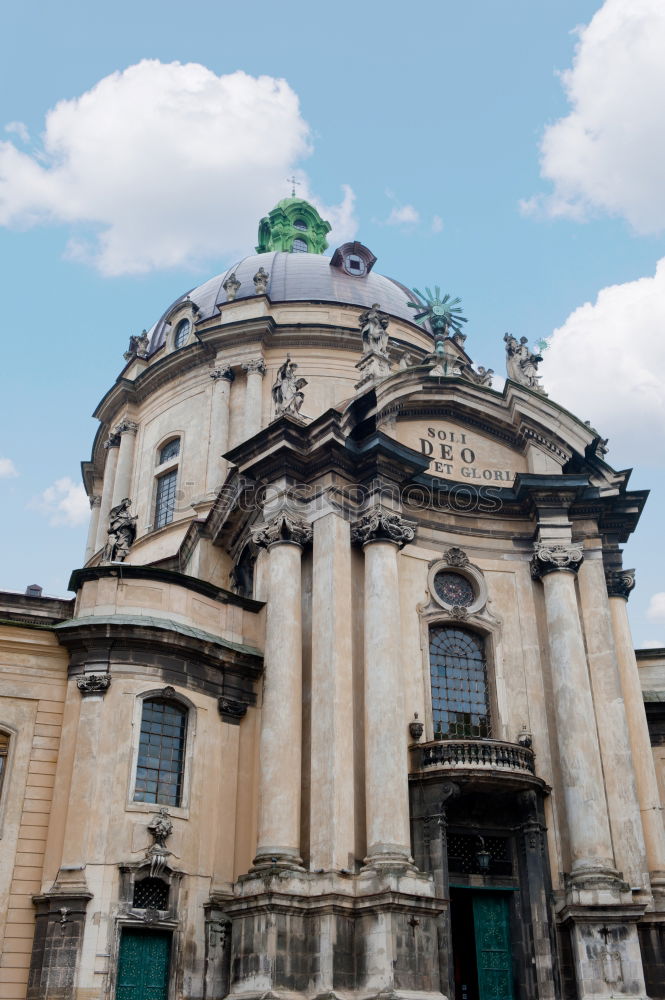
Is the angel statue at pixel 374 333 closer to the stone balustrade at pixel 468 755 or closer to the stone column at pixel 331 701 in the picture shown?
the stone column at pixel 331 701

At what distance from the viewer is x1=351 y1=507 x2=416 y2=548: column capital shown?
22.8 metres

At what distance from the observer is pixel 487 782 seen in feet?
70.3

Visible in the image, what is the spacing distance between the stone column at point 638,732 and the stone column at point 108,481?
63.0ft

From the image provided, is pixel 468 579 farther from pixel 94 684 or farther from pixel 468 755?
pixel 94 684

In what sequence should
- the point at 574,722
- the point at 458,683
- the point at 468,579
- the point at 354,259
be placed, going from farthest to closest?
the point at 354,259, the point at 468,579, the point at 458,683, the point at 574,722

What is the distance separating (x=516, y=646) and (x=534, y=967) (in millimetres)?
7190

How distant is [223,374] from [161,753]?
16062 millimetres

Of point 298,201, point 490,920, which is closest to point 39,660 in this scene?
point 490,920

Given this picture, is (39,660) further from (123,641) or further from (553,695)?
(553,695)

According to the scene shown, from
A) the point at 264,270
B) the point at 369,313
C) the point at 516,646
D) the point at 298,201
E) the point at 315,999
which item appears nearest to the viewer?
the point at 315,999

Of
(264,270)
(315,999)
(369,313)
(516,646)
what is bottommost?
(315,999)

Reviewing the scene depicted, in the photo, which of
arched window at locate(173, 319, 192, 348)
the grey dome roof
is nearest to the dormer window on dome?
the grey dome roof

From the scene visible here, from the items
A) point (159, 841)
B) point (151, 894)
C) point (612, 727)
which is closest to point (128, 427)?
point (159, 841)

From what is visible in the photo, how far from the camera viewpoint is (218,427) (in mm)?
33031
